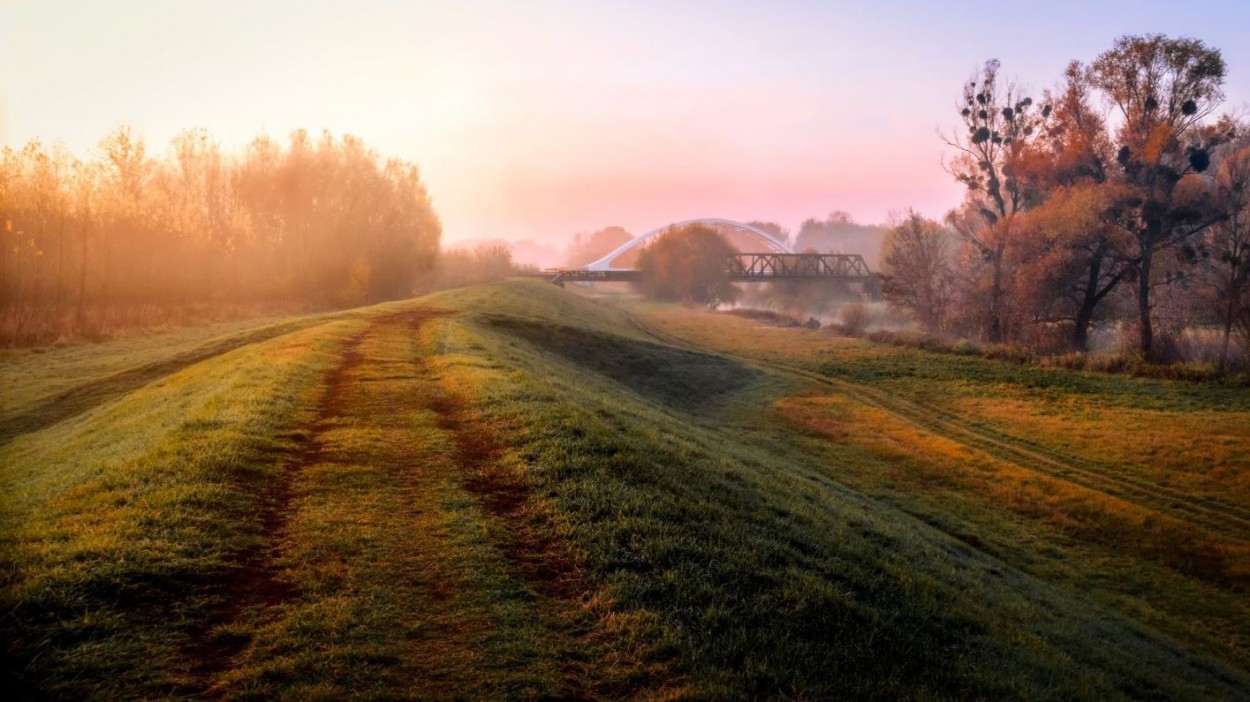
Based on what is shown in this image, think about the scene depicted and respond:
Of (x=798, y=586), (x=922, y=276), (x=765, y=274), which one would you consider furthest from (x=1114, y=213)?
(x=765, y=274)

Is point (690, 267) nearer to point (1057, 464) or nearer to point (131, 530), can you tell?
point (1057, 464)

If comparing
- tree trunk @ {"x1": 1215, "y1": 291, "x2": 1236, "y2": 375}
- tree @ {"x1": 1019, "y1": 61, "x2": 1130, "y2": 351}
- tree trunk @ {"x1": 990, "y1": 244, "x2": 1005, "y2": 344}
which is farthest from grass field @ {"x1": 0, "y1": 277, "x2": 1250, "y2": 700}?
tree trunk @ {"x1": 990, "y1": 244, "x2": 1005, "y2": 344}

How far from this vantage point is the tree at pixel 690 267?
123 m

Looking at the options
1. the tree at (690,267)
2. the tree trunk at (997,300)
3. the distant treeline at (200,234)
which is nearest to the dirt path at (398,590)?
the distant treeline at (200,234)

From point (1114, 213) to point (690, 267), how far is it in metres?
79.7

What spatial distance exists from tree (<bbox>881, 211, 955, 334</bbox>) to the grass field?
41928 millimetres

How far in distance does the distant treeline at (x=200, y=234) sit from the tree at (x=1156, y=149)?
232ft

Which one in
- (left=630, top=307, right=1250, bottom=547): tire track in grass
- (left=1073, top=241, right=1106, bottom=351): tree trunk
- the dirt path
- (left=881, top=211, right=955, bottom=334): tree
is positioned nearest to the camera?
the dirt path

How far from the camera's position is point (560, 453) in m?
13.0

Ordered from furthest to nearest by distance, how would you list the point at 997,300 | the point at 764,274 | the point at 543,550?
the point at 764,274, the point at 997,300, the point at 543,550

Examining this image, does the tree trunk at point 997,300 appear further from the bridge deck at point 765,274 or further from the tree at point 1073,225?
the bridge deck at point 765,274

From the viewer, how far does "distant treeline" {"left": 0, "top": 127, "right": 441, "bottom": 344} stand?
43.0m

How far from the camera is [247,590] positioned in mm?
7906

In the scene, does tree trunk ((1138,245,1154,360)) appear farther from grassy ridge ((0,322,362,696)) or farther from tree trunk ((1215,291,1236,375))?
grassy ridge ((0,322,362,696))
